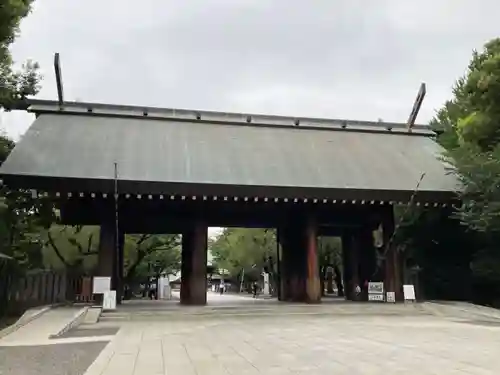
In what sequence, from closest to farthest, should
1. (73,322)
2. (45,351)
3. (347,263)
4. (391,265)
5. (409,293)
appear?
(45,351)
(73,322)
(409,293)
(391,265)
(347,263)

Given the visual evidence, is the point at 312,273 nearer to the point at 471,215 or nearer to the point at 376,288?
the point at 376,288

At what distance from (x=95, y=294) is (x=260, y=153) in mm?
7996

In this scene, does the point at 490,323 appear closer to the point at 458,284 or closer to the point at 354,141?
the point at 458,284

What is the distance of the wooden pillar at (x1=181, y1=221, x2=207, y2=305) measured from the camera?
16359 mm

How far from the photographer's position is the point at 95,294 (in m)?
14.9

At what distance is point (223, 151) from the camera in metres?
18.9

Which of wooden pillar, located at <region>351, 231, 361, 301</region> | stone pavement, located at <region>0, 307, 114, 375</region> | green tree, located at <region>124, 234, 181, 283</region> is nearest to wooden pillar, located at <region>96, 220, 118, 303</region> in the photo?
stone pavement, located at <region>0, 307, 114, 375</region>

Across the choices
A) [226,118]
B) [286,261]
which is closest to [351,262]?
[286,261]

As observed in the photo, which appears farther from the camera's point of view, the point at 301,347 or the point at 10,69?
the point at 10,69

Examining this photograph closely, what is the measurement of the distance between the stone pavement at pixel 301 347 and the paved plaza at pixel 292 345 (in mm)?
13

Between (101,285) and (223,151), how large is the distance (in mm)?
6931

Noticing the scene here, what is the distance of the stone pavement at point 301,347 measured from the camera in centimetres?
622

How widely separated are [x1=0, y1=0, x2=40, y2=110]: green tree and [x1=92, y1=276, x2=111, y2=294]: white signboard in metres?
6.65

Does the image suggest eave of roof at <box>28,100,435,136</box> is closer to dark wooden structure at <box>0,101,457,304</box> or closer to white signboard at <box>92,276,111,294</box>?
dark wooden structure at <box>0,101,457,304</box>
